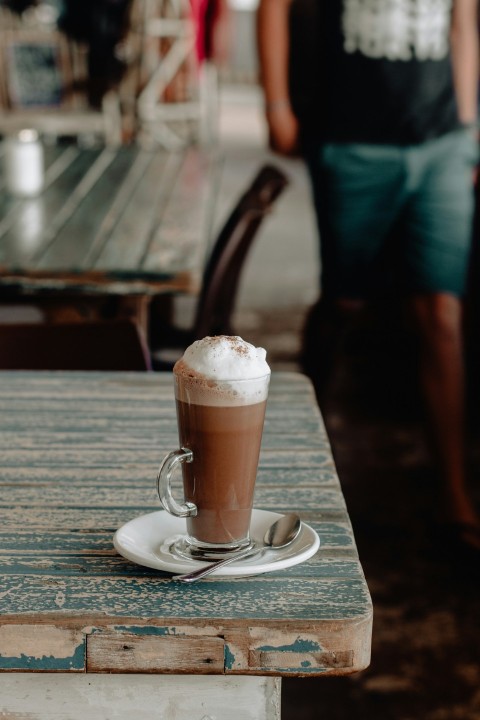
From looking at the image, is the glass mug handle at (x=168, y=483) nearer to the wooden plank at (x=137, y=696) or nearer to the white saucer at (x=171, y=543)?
the white saucer at (x=171, y=543)

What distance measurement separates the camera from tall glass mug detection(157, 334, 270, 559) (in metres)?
0.77

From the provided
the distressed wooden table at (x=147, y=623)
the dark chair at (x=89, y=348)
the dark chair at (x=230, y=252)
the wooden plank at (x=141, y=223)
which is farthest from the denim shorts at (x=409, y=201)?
the distressed wooden table at (x=147, y=623)

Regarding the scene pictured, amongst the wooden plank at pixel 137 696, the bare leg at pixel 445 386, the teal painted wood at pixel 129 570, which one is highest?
the teal painted wood at pixel 129 570

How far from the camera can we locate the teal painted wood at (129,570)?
0.67m

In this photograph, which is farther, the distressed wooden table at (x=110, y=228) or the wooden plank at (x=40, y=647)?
the distressed wooden table at (x=110, y=228)

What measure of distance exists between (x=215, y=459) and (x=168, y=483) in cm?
4

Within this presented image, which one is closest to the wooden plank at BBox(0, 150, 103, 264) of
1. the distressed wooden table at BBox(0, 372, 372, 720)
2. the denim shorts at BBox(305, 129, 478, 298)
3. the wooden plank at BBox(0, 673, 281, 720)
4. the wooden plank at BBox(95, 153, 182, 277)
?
the wooden plank at BBox(95, 153, 182, 277)

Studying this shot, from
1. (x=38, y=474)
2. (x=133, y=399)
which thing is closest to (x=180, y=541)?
(x=38, y=474)

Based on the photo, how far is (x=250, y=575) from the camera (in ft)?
2.41

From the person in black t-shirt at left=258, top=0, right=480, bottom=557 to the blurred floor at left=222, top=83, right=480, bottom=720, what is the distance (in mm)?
157

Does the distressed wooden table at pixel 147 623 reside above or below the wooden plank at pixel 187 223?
above

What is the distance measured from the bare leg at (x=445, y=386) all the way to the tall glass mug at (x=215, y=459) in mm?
1627

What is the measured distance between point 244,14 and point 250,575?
1590 cm

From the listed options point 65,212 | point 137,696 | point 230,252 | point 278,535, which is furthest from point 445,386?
point 137,696
